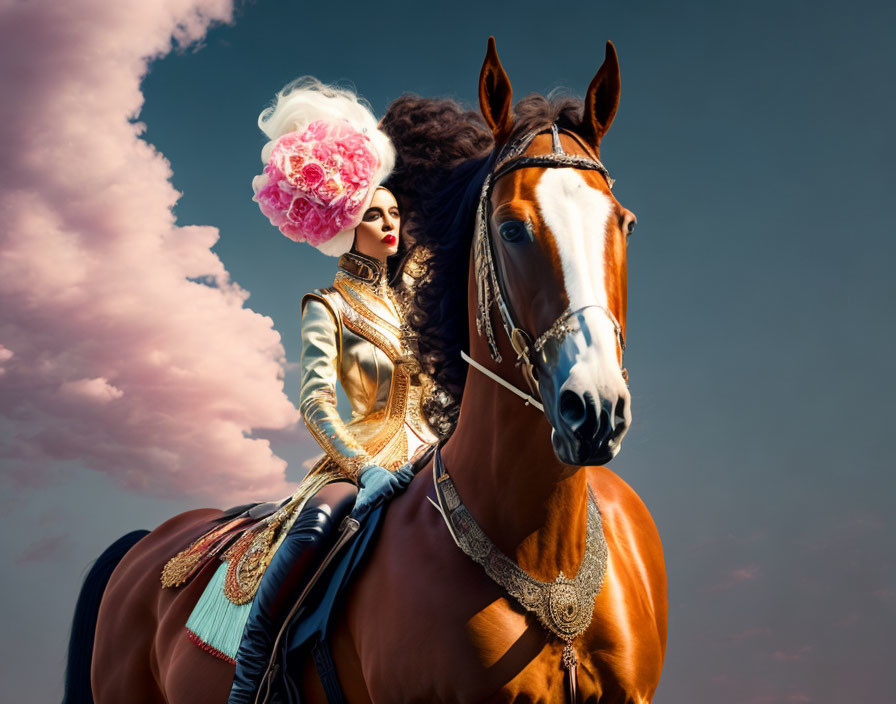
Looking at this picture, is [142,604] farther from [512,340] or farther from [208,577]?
[512,340]

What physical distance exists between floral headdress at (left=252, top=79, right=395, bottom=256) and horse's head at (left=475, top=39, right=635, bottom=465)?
1.40m

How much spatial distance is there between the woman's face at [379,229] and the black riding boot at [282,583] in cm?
157

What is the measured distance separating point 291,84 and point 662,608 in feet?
12.9

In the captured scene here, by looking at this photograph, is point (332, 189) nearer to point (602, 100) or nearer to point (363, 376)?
point (363, 376)

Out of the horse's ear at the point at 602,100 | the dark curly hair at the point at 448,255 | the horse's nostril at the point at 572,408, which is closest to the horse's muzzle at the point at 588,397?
the horse's nostril at the point at 572,408

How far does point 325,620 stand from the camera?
3381mm

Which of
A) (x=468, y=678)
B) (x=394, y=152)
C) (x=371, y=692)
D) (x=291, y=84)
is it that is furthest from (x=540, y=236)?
(x=291, y=84)

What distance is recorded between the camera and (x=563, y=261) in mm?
2654

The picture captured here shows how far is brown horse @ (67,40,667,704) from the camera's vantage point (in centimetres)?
255

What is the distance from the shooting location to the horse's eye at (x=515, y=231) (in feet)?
9.12

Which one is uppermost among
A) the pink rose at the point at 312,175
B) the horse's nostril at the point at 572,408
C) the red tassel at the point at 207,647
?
the pink rose at the point at 312,175

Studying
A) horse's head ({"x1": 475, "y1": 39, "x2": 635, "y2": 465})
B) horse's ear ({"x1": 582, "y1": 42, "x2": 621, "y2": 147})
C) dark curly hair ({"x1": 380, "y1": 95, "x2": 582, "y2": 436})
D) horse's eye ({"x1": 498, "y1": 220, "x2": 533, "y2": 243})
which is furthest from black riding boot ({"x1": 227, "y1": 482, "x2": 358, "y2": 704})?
horse's ear ({"x1": 582, "y1": 42, "x2": 621, "y2": 147})

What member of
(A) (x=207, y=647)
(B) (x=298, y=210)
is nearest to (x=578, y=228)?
(B) (x=298, y=210)

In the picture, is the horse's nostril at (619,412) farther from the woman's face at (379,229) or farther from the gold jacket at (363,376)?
the woman's face at (379,229)
